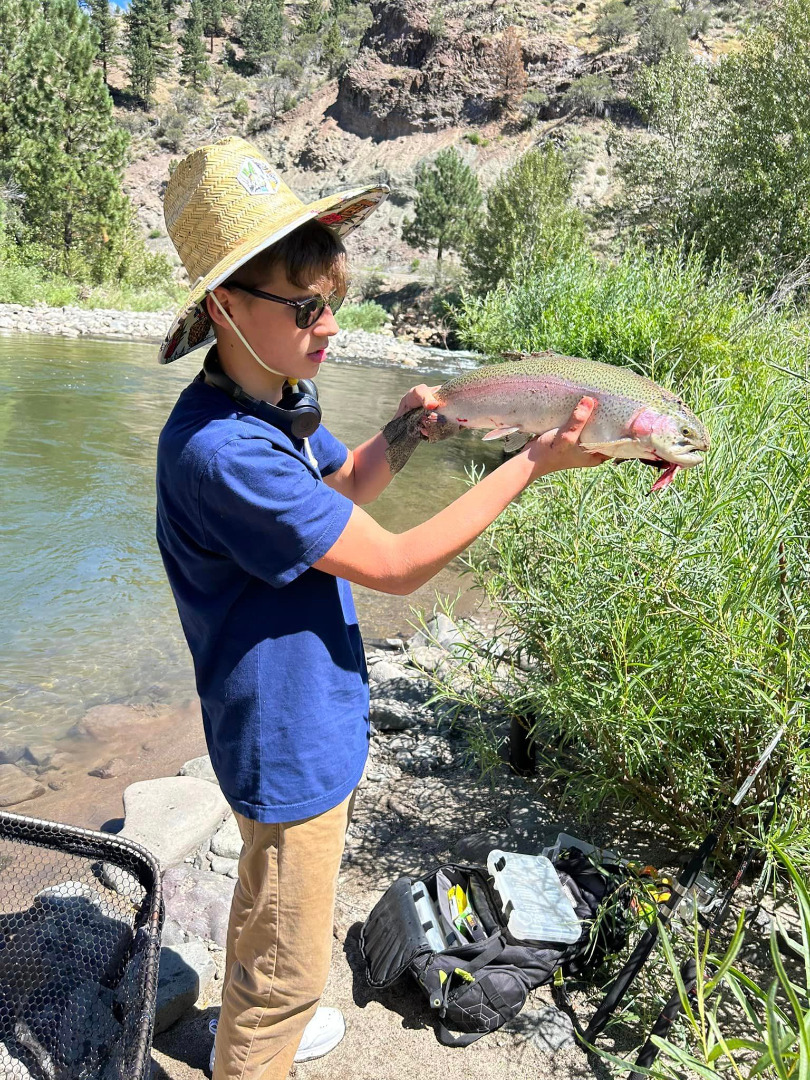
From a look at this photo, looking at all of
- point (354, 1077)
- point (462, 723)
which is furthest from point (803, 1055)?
point (462, 723)

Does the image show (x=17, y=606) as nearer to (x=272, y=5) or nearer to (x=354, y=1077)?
(x=354, y=1077)

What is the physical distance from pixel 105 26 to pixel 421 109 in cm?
3950

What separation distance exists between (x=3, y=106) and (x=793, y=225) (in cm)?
→ 3242

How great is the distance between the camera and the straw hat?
1694 mm

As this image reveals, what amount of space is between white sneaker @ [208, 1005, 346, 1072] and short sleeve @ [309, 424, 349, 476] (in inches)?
66.8

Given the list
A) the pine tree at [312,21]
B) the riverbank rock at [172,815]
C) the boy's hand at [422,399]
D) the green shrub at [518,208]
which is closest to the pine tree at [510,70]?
the pine tree at [312,21]

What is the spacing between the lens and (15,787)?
4.38 metres

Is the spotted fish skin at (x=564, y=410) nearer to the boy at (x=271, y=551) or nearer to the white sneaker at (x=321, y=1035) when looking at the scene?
the boy at (x=271, y=551)

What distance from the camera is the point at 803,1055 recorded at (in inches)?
41.8

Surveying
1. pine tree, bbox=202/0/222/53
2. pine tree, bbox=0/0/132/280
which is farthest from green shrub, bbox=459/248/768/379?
pine tree, bbox=202/0/222/53

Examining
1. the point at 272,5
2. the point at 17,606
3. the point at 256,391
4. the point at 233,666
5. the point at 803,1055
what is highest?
the point at 272,5

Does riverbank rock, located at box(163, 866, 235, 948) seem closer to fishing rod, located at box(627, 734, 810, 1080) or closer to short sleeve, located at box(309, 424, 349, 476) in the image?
fishing rod, located at box(627, 734, 810, 1080)

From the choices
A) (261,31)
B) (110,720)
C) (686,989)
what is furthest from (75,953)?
(261,31)

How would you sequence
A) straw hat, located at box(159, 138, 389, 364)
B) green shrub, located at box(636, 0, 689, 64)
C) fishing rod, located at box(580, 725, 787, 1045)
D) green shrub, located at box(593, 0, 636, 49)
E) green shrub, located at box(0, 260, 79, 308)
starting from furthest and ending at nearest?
green shrub, located at box(593, 0, 636, 49)
green shrub, located at box(636, 0, 689, 64)
green shrub, located at box(0, 260, 79, 308)
fishing rod, located at box(580, 725, 787, 1045)
straw hat, located at box(159, 138, 389, 364)
